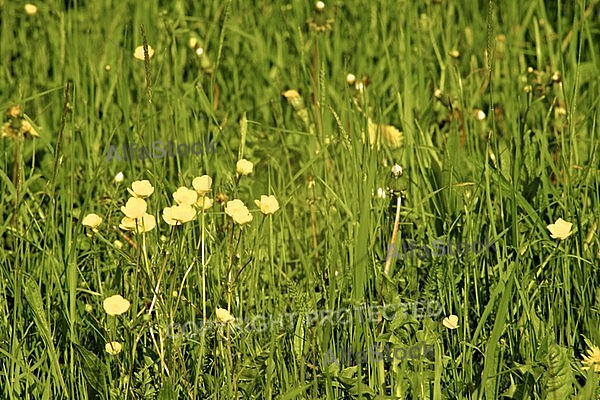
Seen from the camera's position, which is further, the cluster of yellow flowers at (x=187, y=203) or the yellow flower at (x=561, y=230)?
the yellow flower at (x=561, y=230)

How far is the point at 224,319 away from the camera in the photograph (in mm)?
1797

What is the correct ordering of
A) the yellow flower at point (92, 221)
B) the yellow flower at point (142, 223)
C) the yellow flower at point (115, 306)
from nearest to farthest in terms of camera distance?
the yellow flower at point (115, 306) < the yellow flower at point (142, 223) < the yellow flower at point (92, 221)

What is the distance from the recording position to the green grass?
191cm

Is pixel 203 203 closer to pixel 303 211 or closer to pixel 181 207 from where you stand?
pixel 181 207

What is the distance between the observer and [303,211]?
8.61 feet

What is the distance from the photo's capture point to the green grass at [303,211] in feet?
6.27

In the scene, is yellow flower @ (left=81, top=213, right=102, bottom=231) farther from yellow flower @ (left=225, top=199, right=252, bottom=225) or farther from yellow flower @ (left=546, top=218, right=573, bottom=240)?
yellow flower @ (left=546, top=218, right=573, bottom=240)

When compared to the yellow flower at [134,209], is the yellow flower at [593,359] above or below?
below

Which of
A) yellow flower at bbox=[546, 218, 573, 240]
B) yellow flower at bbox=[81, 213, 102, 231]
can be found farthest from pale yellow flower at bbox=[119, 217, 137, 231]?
yellow flower at bbox=[546, 218, 573, 240]

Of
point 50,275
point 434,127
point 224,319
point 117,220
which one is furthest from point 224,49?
point 224,319

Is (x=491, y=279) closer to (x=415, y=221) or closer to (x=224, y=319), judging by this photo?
(x=415, y=221)

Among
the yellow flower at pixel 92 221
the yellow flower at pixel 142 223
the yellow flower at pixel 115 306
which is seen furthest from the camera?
the yellow flower at pixel 92 221

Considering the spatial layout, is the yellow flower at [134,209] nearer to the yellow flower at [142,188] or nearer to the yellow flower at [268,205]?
the yellow flower at [142,188]

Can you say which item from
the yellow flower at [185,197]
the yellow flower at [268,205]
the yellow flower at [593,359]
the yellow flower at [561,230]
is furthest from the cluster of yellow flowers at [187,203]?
the yellow flower at [593,359]
